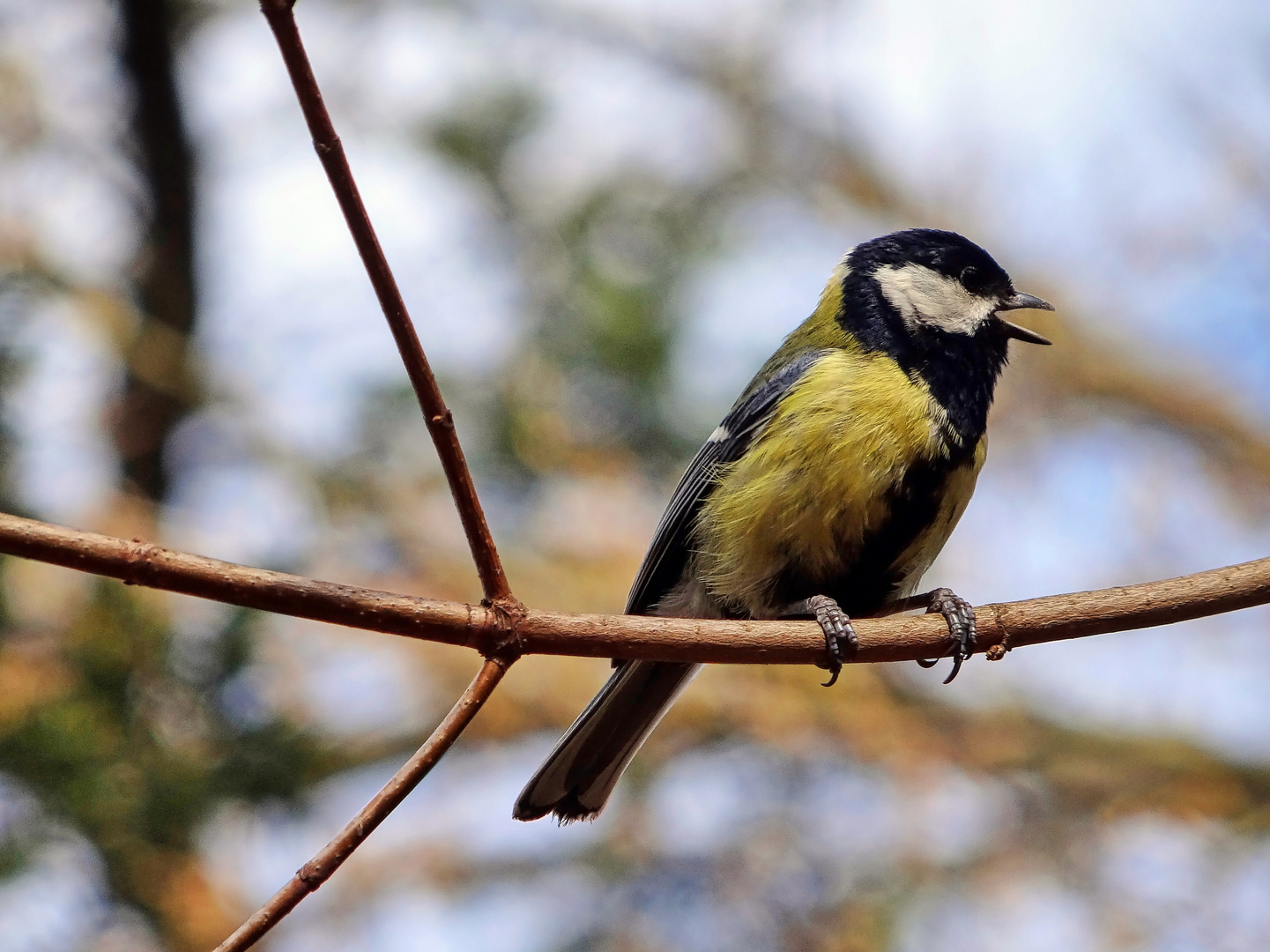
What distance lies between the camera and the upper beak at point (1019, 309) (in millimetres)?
2879

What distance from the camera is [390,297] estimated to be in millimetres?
1422

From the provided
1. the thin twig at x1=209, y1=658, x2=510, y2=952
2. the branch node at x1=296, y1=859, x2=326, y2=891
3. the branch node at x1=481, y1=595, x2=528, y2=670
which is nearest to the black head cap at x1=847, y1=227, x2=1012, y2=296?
the branch node at x1=481, y1=595, x2=528, y2=670

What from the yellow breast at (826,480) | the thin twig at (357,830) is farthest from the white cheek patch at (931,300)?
the thin twig at (357,830)

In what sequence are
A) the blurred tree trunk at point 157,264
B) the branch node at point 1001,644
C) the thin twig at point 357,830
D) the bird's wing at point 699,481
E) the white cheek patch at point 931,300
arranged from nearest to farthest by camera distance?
1. the thin twig at point 357,830
2. the branch node at point 1001,644
3. the bird's wing at point 699,481
4. the white cheek patch at point 931,300
5. the blurred tree trunk at point 157,264

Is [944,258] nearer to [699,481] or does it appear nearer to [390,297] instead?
[699,481]

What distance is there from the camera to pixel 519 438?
A: 4371mm

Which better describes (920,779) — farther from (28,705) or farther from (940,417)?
(28,705)

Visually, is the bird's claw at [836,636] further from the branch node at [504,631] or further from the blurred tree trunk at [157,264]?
the blurred tree trunk at [157,264]

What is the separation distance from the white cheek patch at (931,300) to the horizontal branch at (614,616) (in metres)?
1.03

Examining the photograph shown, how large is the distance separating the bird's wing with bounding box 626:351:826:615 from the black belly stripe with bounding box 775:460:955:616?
11.8 inches

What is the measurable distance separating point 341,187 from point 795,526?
54.0 inches

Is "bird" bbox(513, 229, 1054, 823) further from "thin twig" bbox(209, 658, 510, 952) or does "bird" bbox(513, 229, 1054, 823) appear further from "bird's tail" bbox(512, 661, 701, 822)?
"thin twig" bbox(209, 658, 510, 952)

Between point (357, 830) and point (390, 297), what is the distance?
2.16 feet

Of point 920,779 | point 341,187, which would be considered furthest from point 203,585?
point 920,779
